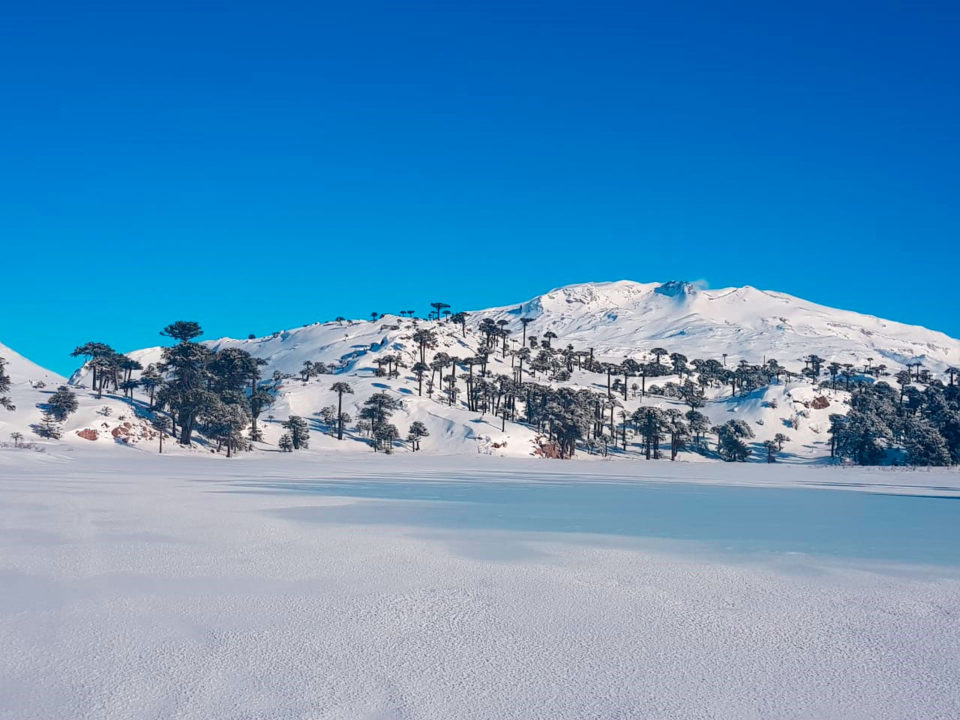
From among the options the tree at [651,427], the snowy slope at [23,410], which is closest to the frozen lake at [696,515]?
the snowy slope at [23,410]

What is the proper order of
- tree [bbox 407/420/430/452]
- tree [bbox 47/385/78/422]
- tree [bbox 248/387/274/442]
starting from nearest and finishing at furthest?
1. tree [bbox 47/385/78/422]
2. tree [bbox 248/387/274/442]
3. tree [bbox 407/420/430/452]

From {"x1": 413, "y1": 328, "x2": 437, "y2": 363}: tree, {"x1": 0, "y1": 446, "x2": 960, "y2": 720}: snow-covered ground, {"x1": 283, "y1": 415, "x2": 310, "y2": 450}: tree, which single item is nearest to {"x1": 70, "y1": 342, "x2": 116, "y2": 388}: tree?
{"x1": 283, "y1": 415, "x2": 310, "y2": 450}: tree

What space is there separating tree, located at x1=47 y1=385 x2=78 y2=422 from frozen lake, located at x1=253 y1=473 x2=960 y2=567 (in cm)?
5545

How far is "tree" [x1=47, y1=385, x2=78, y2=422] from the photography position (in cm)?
7400

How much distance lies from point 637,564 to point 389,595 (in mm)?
4242

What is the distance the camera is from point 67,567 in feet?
34.8

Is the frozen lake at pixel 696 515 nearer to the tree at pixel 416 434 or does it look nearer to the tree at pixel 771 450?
the tree at pixel 416 434

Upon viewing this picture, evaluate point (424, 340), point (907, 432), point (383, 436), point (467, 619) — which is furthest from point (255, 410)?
point (467, 619)

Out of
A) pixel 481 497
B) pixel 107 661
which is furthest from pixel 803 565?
pixel 481 497

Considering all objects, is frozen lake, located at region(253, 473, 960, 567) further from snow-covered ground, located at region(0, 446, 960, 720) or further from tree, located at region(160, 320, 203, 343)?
tree, located at region(160, 320, 203, 343)

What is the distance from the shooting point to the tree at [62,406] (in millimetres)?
74000

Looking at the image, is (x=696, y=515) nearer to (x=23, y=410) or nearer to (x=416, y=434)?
(x=416, y=434)

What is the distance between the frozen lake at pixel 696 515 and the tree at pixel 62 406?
182 feet

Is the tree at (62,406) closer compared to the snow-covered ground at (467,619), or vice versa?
the snow-covered ground at (467,619)
